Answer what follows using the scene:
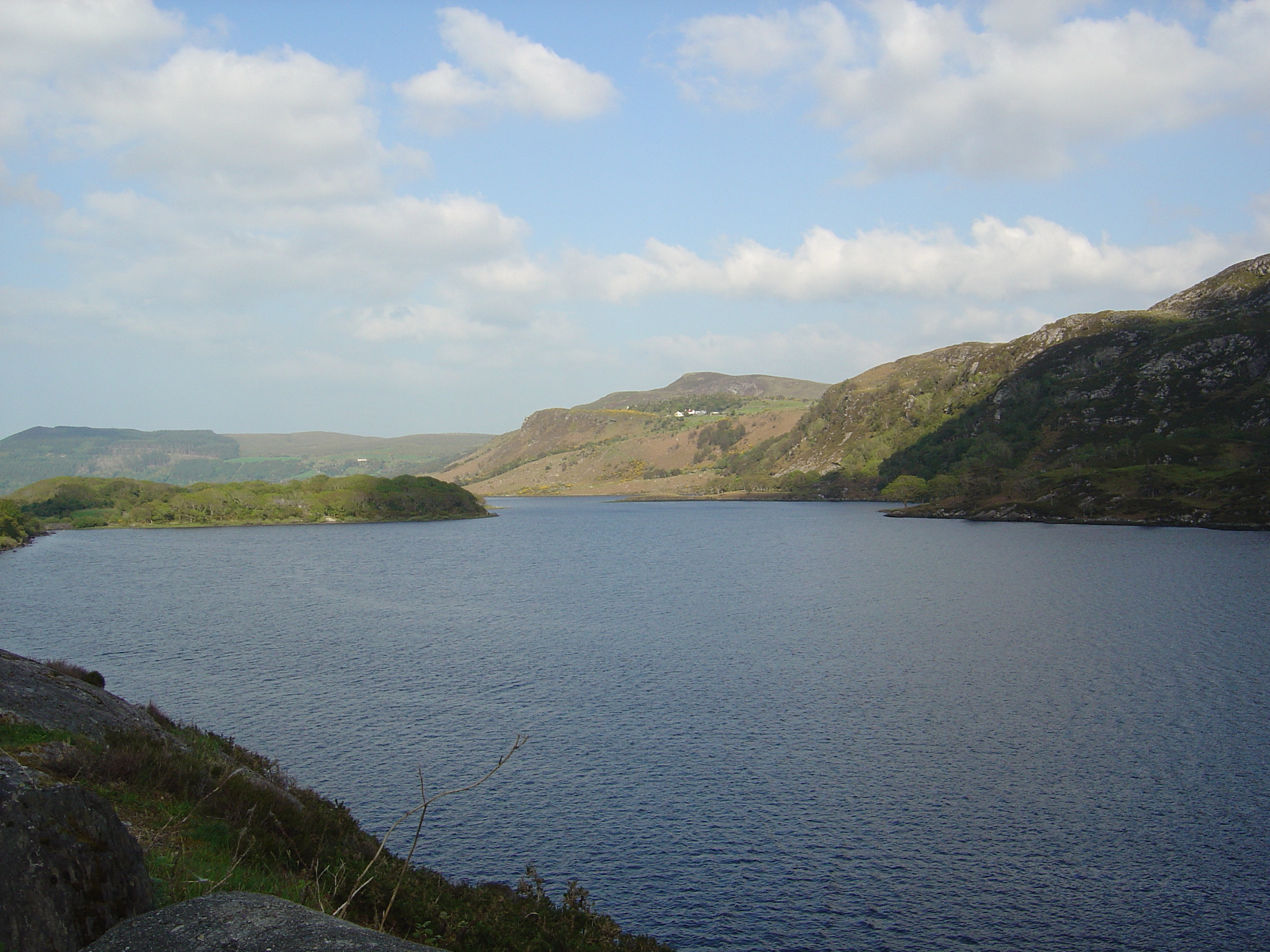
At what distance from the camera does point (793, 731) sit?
3775 centimetres

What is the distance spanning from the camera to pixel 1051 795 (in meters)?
29.8

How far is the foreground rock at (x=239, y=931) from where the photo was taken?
809 centimetres

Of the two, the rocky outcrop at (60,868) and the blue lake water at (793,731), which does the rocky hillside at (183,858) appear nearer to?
the rocky outcrop at (60,868)

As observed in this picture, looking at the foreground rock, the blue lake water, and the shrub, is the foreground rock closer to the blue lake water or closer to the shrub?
the blue lake water

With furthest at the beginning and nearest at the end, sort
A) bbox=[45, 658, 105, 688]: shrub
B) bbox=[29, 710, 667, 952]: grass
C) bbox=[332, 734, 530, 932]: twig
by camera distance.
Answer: bbox=[45, 658, 105, 688]: shrub, bbox=[29, 710, 667, 952]: grass, bbox=[332, 734, 530, 932]: twig

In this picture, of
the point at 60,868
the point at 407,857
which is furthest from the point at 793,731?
the point at 60,868

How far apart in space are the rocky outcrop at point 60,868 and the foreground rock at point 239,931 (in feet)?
1.76

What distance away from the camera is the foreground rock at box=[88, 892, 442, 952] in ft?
26.6

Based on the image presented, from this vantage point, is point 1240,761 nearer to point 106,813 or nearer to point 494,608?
point 106,813

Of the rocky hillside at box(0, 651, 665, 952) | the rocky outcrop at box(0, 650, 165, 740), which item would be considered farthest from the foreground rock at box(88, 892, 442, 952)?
the rocky outcrop at box(0, 650, 165, 740)

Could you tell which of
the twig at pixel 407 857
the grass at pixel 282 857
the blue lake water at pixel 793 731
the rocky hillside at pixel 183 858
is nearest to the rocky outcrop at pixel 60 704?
the rocky hillside at pixel 183 858

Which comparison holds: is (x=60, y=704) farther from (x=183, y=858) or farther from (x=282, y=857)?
(x=183, y=858)

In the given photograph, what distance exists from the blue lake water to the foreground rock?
15694 millimetres

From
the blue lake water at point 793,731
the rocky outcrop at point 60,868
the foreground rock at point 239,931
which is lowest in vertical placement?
the blue lake water at point 793,731
